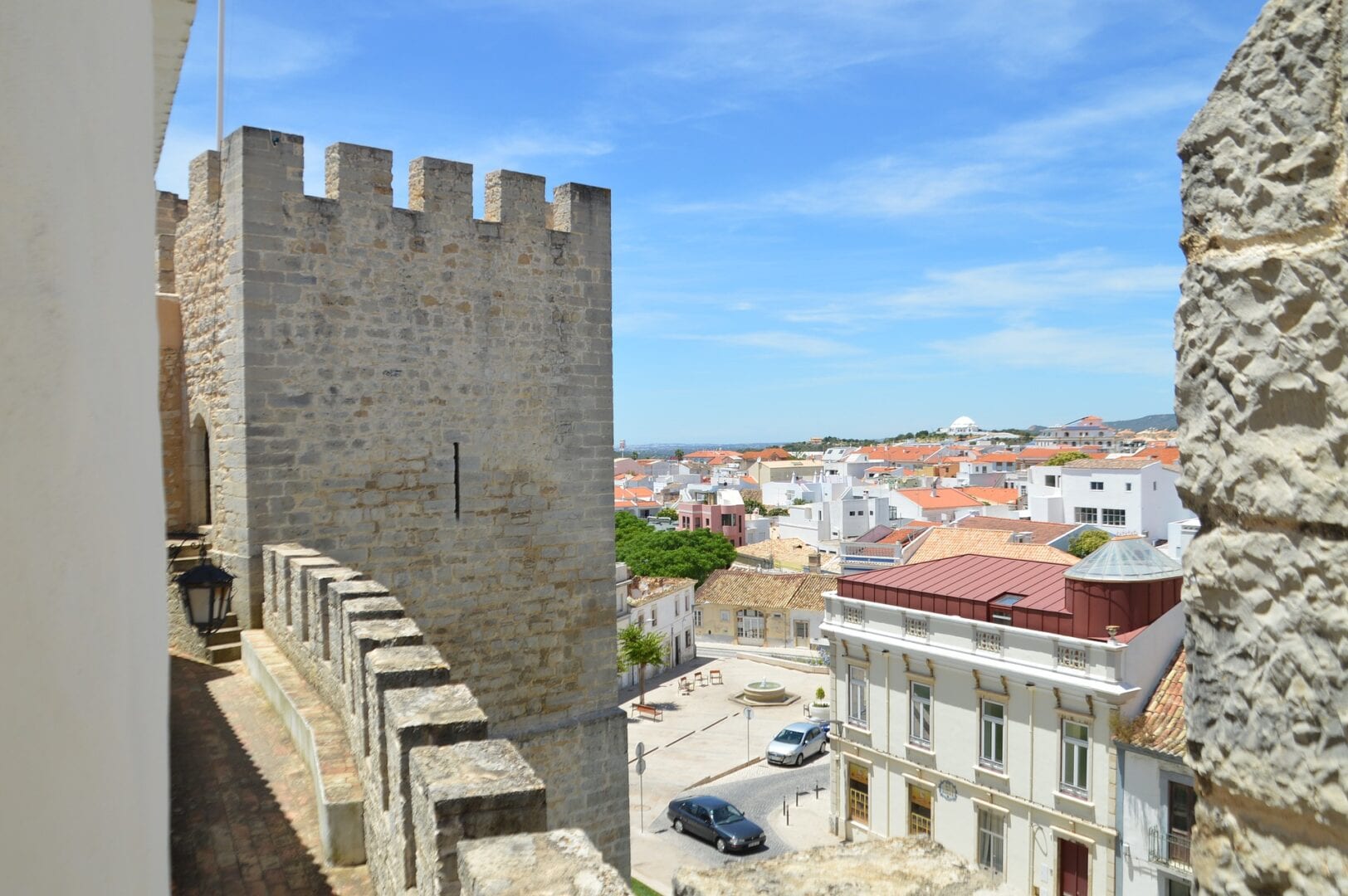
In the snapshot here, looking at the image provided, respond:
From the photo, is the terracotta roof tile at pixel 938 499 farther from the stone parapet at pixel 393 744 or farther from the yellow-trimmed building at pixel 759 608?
the stone parapet at pixel 393 744

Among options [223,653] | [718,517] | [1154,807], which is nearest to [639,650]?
[1154,807]

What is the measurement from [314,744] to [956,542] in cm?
2869

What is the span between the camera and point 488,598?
9000mm

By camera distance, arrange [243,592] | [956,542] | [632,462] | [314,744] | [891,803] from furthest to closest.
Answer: [632,462] → [956,542] → [891,803] → [243,592] → [314,744]

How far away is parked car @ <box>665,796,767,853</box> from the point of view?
21109 millimetres

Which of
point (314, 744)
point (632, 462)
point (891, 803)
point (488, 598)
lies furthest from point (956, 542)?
point (632, 462)

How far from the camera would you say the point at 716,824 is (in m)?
21.7

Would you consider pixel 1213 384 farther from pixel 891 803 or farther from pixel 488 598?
pixel 891 803

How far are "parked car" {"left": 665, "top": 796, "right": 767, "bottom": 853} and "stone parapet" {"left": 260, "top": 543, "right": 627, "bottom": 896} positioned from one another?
15.7 meters

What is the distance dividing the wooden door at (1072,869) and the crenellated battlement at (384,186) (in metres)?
11.2

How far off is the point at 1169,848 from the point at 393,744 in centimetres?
1288

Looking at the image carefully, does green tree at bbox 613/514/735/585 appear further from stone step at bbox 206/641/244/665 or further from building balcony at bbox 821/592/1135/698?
stone step at bbox 206/641/244/665

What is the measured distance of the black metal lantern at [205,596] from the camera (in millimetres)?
6992

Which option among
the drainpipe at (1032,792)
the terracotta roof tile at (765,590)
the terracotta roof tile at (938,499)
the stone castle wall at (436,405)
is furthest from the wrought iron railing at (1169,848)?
the terracotta roof tile at (938,499)
